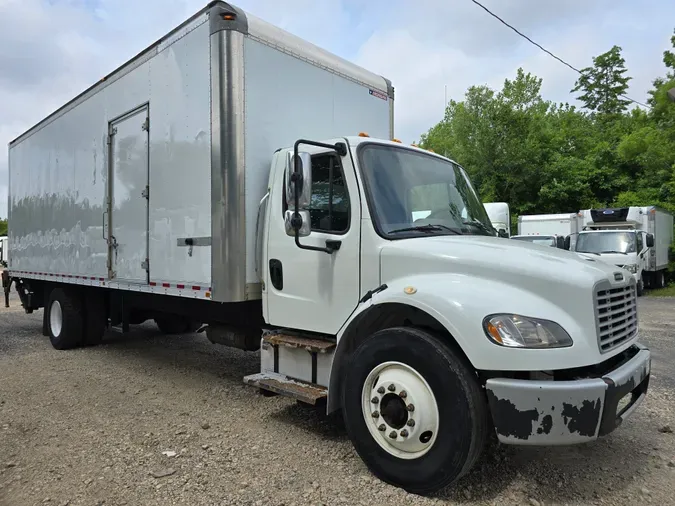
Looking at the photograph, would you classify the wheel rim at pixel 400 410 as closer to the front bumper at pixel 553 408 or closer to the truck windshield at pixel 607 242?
the front bumper at pixel 553 408

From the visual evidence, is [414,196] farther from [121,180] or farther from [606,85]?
[606,85]

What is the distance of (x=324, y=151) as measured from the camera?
398 cm

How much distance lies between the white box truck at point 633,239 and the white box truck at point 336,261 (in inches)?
467

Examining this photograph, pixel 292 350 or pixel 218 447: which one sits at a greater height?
pixel 292 350

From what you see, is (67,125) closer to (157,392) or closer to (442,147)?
(157,392)

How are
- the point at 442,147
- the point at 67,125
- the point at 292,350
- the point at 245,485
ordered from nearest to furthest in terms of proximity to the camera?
the point at 245,485 → the point at 292,350 → the point at 67,125 → the point at 442,147

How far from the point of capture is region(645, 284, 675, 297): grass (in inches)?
650

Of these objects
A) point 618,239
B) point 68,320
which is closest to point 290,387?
point 68,320

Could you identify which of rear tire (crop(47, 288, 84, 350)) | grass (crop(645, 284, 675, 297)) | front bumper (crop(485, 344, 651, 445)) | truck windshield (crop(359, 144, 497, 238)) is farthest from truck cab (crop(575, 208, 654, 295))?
rear tire (crop(47, 288, 84, 350))

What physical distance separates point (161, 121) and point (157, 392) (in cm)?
290

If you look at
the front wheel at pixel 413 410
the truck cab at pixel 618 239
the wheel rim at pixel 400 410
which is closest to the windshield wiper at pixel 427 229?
the front wheel at pixel 413 410

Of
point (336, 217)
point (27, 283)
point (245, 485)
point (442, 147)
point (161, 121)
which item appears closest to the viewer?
point (245, 485)

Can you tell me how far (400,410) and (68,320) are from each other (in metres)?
6.32

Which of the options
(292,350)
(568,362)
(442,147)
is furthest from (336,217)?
(442,147)
